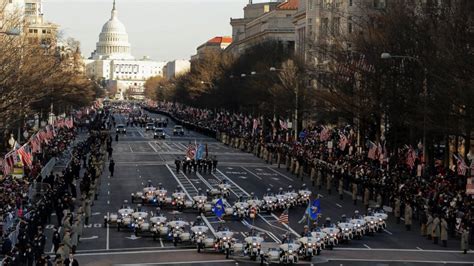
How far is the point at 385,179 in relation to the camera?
49.4m

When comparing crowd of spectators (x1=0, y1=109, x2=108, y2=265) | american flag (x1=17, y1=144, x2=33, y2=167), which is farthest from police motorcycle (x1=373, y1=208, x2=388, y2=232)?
american flag (x1=17, y1=144, x2=33, y2=167)

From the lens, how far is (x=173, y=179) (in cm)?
6072

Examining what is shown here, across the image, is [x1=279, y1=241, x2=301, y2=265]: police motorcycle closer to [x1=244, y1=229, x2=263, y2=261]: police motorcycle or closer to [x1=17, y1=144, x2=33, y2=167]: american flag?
[x1=244, y1=229, x2=263, y2=261]: police motorcycle

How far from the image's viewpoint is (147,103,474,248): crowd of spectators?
1564 inches

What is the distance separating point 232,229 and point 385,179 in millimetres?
12273

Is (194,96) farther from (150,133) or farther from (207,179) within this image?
(207,179)

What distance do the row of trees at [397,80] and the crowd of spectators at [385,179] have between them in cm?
203

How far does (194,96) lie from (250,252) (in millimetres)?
126161

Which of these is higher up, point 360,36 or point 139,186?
point 360,36

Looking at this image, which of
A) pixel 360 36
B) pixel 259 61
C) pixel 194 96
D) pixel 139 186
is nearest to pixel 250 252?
pixel 139 186

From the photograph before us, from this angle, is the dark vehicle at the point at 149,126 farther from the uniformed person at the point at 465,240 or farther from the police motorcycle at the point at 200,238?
the uniformed person at the point at 465,240

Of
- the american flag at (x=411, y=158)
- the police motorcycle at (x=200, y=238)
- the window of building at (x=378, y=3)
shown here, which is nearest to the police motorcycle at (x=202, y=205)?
the police motorcycle at (x=200, y=238)

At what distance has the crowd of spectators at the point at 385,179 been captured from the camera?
39.7 meters

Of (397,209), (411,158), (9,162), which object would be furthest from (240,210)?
(411,158)
